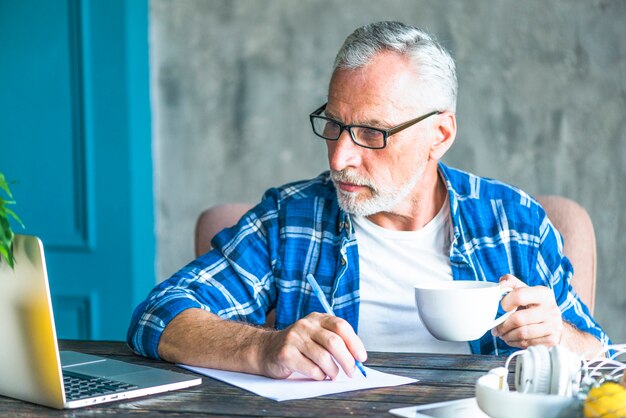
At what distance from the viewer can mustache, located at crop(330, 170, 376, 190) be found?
1.71m

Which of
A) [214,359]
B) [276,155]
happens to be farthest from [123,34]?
[214,359]

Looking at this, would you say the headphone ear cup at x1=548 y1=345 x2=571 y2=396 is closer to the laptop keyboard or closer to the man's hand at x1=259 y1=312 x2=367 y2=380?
the man's hand at x1=259 y1=312 x2=367 y2=380

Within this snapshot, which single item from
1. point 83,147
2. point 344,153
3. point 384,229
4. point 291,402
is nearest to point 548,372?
point 291,402

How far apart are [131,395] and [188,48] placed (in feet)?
6.13

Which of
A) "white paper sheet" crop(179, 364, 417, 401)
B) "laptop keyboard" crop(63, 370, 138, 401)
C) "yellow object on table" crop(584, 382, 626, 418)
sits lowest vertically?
"white paper sheet" crop(179, 364, 417, 401)

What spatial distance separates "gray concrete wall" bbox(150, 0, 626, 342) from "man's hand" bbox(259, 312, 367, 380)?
5.08 ft

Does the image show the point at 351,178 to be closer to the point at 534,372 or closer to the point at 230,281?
the point at 230,281

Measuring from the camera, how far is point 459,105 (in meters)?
2.68

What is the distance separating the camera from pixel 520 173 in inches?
105

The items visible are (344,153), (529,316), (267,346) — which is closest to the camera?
(267,346)

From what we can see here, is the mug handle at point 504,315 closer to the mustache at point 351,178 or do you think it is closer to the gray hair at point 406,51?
the mustache at point 351,178

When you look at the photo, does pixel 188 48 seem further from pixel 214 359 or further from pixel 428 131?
pixel 214 359

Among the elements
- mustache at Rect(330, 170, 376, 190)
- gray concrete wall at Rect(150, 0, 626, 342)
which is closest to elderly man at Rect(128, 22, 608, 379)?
mustache at Rect(330, 170, 376, 190)

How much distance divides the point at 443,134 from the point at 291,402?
0.90 m
